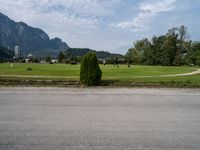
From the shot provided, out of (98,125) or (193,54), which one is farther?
(193,54)

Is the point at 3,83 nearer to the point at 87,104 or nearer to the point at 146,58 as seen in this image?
the point at 87,104

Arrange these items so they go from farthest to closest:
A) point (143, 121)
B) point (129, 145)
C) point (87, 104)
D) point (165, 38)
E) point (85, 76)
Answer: point (165, 38)
point (85, 76)
point (87, 104)
point (143, 121)
point (129, 145)

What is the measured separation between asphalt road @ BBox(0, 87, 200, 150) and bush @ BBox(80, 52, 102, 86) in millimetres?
7124

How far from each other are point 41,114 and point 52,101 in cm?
281

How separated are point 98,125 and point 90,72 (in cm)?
1144

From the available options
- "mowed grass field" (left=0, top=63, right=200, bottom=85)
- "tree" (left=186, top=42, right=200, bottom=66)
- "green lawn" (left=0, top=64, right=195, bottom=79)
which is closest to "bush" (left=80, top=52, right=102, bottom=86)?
"mowed grass field" (left=0, top=63, right=200, bottom=85)

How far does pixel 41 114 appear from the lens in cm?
922

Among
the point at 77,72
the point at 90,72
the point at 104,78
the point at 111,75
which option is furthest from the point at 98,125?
the point at 77,72

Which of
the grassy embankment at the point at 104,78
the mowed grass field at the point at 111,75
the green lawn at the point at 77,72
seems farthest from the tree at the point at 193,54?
the grassy embankment at the point at 104,78

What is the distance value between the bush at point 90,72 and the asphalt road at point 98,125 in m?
7.12

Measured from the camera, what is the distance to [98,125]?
788 centimetres

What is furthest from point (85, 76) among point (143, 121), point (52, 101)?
point (143, 121)

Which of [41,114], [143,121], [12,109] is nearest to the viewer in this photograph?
[143,121]

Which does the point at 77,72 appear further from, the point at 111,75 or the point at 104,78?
the point at 104,78
